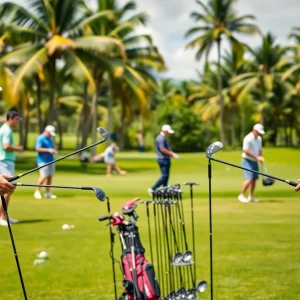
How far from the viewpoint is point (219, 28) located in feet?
210

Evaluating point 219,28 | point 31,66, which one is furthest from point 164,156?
point 219,28

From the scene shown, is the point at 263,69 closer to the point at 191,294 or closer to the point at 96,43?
the point at 96,43

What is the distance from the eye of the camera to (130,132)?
93.8 metres

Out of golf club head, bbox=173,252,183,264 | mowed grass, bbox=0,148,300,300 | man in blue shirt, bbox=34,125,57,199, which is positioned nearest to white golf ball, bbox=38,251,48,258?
mowed grass, bbox=0,148,300,300

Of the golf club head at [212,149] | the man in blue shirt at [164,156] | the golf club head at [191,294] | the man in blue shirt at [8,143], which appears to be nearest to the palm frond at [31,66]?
the man in blue shirt at [164,156]

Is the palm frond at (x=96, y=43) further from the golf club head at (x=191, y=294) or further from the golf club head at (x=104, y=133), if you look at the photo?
the golf club head at (x=104, y=133)

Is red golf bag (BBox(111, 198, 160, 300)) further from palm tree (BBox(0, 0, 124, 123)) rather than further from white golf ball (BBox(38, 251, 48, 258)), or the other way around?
palm tree (BBox(0, 0, 124, 123))

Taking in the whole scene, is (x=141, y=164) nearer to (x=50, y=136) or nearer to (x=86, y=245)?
(x=50, y=136)

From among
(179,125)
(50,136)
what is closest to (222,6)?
(179,125)

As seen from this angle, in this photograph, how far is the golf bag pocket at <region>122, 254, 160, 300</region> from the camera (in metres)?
6.28

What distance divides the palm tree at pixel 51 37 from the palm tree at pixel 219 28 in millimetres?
25105

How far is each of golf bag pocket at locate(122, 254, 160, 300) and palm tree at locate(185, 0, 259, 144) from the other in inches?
2247

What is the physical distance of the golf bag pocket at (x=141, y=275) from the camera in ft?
20.6

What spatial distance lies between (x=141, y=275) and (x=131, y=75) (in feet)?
123
